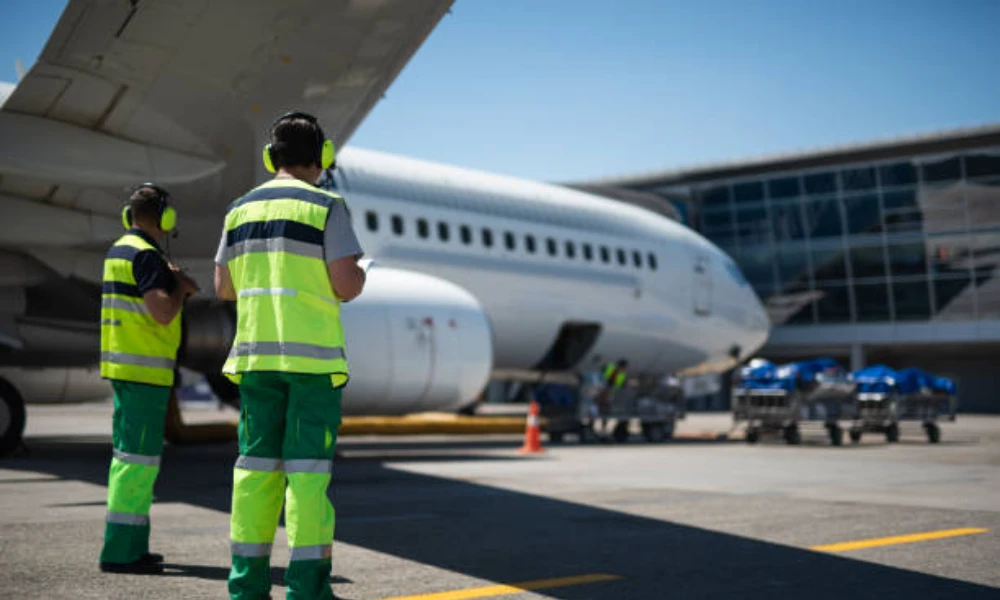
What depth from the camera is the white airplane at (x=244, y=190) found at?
815 centimetres

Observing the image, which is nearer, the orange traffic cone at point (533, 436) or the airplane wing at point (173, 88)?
the airplane wing at point (173, 88)

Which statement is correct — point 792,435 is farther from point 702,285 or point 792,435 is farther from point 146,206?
point 146,206

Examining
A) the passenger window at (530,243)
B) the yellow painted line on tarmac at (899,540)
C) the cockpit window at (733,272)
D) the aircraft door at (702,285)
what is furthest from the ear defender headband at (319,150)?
the cockpit window at (733,272)

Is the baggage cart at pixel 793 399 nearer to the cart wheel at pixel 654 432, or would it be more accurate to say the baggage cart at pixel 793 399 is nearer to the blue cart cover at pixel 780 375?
the blue cart cover at pixel 780 375

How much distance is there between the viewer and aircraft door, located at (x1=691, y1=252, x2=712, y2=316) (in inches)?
906

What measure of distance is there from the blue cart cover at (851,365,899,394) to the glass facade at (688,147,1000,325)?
2244cm

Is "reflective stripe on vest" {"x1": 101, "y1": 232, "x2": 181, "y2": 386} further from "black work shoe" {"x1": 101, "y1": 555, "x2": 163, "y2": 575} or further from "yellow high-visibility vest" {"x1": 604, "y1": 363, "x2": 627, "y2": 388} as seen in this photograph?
"yellow high-visibility vest" {"x1": 604, "y1": 363, "x2": 627, "y2": 388}

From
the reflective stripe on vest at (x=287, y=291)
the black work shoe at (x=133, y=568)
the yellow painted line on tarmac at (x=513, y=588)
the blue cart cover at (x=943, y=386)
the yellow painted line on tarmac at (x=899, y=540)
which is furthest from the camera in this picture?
the blue cart cover at (x=943, y=386)

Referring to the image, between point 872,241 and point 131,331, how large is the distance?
43.0 metres

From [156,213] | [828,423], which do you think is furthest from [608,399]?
[156,213]

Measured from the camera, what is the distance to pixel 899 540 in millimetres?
6812

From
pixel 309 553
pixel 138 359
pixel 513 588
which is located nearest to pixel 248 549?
pixel 309 553

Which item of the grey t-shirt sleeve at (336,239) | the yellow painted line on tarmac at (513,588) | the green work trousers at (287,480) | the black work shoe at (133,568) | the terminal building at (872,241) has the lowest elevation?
the yellow painted line on tarmac at (513,588)

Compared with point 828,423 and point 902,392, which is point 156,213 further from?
point 902,392
